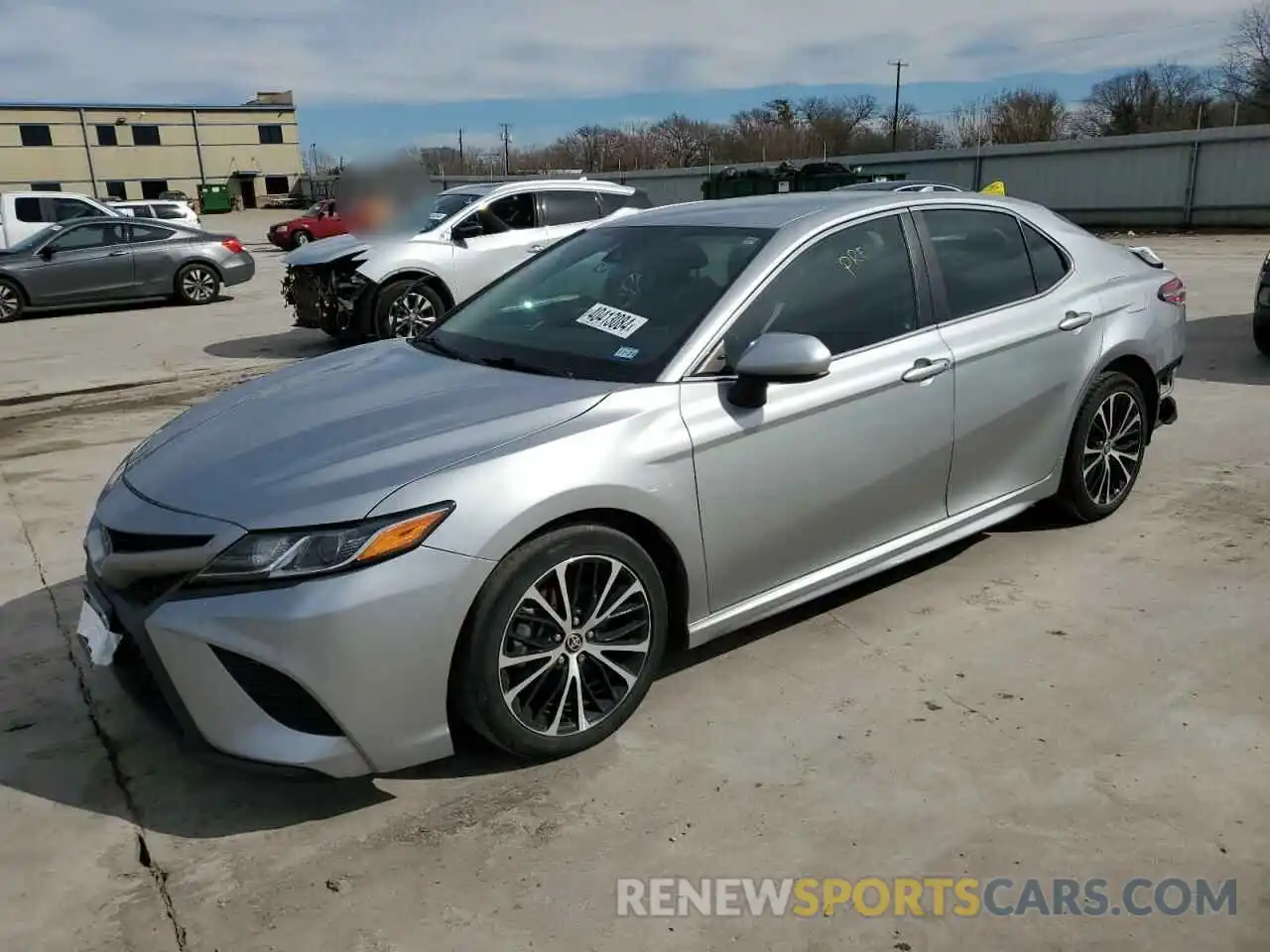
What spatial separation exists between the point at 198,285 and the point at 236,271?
61 cm

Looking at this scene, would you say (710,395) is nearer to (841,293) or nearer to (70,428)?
(841,293)

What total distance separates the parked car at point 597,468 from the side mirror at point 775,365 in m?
0.01

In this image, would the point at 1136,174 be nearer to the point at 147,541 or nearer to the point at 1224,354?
the point at 1224,354

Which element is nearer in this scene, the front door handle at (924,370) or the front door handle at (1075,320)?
the front door handle at (924,370)

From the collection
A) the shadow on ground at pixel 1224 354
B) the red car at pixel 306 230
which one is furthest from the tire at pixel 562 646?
the red car at pixel 306 230

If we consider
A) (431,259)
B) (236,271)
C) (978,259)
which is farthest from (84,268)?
(978,259)

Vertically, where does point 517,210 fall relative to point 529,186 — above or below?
below

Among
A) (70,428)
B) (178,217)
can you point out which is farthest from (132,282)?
(178,217)

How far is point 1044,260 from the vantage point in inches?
180

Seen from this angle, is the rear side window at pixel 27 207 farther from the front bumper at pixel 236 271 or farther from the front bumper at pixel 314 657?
the front bumper at pixel 314 657

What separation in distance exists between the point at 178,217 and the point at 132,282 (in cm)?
1096

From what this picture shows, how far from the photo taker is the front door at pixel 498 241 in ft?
34.3

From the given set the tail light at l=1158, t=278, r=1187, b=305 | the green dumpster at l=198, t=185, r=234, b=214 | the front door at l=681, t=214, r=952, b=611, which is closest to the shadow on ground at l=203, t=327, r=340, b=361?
the front door at l=681, t=214, r=952, b=611

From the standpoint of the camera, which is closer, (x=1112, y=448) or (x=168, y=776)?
(x=168, y=776)
